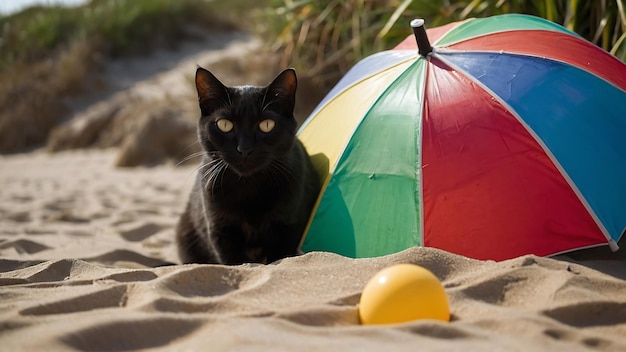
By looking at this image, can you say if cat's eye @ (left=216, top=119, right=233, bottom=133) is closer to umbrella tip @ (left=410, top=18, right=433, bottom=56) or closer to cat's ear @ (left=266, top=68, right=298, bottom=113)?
cat's ear @ (left=266, top=68, right=298, bottom=113)

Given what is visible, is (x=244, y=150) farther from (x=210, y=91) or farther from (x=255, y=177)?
(x=210, y=91)

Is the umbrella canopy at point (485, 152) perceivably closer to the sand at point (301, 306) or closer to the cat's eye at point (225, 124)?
the sand at point (301, 306)

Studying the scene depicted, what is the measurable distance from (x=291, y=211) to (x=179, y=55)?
9.84 meters

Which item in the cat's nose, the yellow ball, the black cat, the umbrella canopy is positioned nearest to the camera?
the yellow ball

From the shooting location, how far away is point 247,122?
276cm

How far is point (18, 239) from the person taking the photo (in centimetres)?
353

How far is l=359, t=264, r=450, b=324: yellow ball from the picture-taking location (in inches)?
72.7

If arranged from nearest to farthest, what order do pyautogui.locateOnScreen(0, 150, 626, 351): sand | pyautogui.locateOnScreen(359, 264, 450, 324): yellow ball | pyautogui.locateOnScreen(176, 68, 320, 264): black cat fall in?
pyautogui.locateOnScreen(0, 150, 626, 351): sand
pyautogui.locateOnScreen(359, 264, 450, 324): yellow ball
pyautogui.locateOnScreen(176, 68, 320, 264): black cat

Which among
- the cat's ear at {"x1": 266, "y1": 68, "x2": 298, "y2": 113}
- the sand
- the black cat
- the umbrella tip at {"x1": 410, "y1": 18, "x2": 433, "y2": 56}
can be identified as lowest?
the sand

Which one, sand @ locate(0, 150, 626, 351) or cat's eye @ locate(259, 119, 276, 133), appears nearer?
sand @ locate(0, 150, 626, 351)

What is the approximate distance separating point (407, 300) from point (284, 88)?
52.1 inches

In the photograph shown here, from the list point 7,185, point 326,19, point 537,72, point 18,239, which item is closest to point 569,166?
point 537,72

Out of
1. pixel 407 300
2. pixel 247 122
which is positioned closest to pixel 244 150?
pixel 247 122

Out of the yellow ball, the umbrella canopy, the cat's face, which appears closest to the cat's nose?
the cat's face
